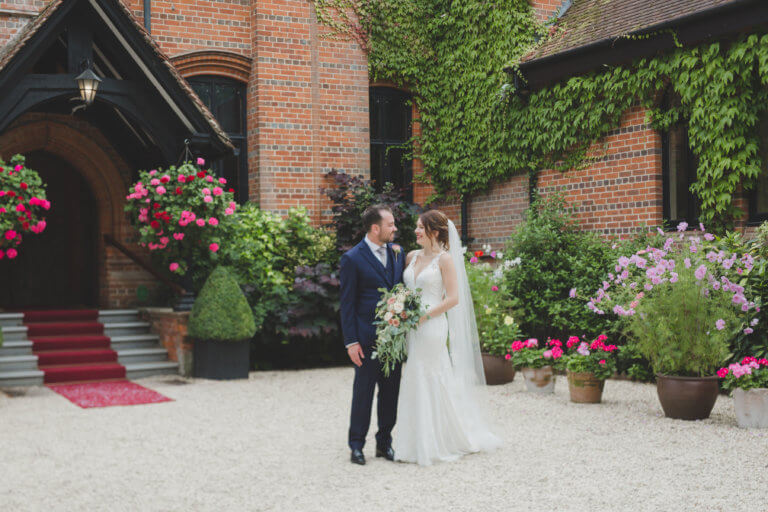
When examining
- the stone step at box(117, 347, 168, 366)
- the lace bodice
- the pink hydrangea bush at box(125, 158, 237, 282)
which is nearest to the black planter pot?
the stone step at box(117, 347, 168, 366)

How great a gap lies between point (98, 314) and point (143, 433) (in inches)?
182

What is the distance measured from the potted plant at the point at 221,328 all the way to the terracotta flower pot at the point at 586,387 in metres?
4.19

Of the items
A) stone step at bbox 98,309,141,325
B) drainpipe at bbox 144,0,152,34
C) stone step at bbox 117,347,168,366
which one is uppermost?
drainpipe at bbox 144,0,152,34

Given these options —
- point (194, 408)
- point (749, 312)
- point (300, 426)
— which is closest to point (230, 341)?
point (194, 408)

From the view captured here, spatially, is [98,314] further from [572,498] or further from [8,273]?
[572,498]

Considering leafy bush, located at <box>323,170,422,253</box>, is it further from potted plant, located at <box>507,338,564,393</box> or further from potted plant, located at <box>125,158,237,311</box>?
potted plant, located at <box>507,338,564,393</box>

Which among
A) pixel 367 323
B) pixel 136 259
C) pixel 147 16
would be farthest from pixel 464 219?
pixel 367 323

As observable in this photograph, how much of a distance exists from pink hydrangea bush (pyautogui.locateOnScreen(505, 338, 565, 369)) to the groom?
3.29 metres

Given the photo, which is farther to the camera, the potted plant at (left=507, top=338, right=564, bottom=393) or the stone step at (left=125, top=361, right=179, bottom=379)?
the stone step at (left=125, top=361, right=179, bottom=379)

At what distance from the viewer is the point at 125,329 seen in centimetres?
1109

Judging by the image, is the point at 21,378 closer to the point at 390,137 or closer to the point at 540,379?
the point at 540,379

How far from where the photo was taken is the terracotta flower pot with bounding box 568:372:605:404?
8.24 m

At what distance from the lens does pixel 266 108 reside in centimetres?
1261

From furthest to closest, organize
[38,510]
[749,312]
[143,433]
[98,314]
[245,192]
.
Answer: [245,192], [98,314], [749,312], [143,433], [38,510]
